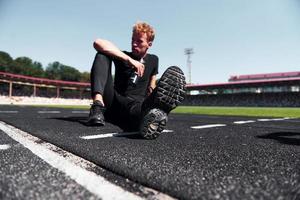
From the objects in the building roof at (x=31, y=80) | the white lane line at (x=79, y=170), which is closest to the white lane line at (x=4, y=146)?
the white lane line at (x=79, y=170)

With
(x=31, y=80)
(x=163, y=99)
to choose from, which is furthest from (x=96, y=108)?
(x=31, y=80)

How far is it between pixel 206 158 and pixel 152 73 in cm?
168

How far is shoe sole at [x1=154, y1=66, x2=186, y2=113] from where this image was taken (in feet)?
7.89

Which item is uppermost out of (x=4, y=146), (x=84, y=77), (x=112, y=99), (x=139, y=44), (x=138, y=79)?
(x=84, y=77)

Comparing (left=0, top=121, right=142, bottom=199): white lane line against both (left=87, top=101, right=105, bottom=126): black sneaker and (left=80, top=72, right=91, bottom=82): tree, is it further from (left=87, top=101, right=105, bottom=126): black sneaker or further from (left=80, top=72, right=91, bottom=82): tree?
(left=80, top=72, right=91, bottom=82): tree

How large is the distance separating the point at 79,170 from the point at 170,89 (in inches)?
48.3

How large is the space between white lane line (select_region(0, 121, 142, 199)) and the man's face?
1413 millimetres

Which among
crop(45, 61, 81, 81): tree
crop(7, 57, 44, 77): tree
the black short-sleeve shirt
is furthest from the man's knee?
crop(45, 61, 81, 81): tree

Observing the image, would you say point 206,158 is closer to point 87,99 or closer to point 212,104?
point 212,104

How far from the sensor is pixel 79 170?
1.41 meters

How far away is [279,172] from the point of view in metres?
1.38

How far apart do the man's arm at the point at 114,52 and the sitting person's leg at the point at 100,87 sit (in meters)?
0.10

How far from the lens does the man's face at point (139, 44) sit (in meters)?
3.07

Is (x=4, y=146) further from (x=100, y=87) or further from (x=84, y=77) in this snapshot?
(x=84, y=77)
